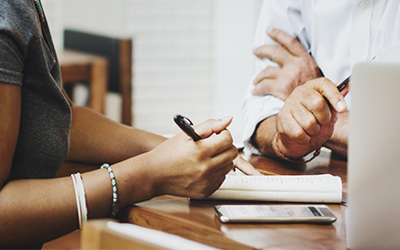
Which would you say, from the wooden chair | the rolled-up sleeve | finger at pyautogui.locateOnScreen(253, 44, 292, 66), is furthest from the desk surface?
the wooden chair

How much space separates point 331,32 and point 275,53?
0.56 feet

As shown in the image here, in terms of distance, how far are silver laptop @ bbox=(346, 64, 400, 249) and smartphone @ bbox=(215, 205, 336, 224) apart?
12cm

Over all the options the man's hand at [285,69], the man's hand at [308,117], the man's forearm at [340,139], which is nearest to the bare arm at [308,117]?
the man's hand at [308,117]

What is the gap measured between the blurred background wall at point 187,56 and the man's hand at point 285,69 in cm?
235

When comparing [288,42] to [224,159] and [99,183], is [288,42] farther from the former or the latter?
[99,183]

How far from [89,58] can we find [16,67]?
2.74 m

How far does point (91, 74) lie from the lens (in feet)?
11.4

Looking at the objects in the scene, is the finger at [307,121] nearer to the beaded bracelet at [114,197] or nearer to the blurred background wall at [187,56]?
the beaded bracelet at [114,197]

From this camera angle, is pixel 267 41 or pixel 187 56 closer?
pixel 267 41

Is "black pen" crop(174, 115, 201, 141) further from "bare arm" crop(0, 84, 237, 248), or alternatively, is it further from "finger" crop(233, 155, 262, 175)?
"finger" crop(233, 155, 262, 175)

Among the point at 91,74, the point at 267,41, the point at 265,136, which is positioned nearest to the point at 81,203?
the point at 265,136

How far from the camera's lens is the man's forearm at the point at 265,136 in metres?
1.38

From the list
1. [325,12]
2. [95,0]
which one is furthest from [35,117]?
[95,0]

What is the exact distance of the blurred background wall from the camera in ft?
13.0
